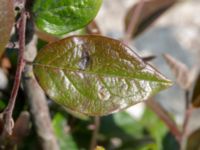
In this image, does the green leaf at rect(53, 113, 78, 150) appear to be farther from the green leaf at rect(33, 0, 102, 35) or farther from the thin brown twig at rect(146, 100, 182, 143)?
the green leaf at rect(33, 0, 102, 35)

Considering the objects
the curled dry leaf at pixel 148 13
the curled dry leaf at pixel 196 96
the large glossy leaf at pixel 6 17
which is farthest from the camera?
the curled dry leaf at pixel 148 13

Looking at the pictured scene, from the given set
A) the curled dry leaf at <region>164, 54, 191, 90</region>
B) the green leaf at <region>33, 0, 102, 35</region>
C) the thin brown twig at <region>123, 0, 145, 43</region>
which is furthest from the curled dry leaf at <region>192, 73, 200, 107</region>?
the green leaf at <region>33, 0, 102, 35</region>

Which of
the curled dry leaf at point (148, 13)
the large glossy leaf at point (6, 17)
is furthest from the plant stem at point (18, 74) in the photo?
the curled dry leaf at point (148, 13)

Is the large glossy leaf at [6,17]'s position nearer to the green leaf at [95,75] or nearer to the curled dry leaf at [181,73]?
the green leaf at [95,75]

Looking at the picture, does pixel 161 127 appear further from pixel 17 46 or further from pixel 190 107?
pixel 17 46

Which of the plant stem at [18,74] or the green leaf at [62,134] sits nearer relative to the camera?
the plant stem at [18,74]

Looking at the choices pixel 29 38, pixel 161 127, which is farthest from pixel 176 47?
pixel 29 38
